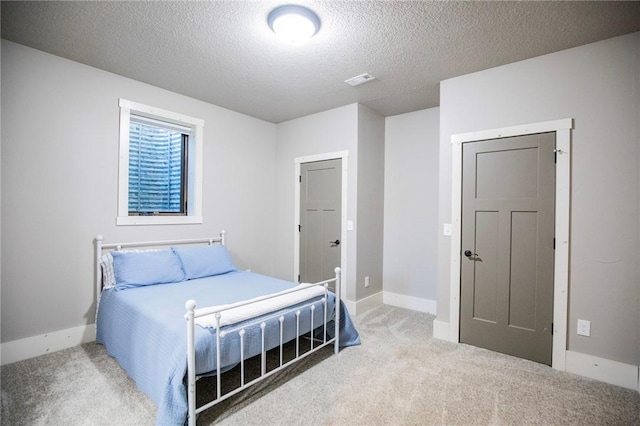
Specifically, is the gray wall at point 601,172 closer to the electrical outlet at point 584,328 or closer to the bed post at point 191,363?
the electrical outlet at point 584,328

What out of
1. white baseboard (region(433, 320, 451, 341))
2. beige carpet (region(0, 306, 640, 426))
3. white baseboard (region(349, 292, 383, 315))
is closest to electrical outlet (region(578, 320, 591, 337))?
beige carpet (region(0, 306, 640, 426))

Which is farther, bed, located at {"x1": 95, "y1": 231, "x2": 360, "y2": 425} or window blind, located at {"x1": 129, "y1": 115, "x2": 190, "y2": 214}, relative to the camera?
window blind, located at {"x1": 129, "y1": 115, "x2": 190, "y2": 214}

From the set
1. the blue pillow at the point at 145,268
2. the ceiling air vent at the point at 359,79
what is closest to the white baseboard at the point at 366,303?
the blue pillow at the point at 145,268

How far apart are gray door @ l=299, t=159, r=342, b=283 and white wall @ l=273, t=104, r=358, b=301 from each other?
16 centimetres

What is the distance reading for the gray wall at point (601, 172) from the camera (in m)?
2.26

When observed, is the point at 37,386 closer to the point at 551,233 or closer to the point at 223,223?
the point at 223,223

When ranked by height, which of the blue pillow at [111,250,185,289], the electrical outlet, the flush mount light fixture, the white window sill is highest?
the flush mount light fixture

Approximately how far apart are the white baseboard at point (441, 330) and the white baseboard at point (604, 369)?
930 mm

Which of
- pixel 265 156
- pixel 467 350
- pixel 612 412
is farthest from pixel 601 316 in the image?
pixel 265 156

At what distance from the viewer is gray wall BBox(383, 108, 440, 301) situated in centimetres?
394

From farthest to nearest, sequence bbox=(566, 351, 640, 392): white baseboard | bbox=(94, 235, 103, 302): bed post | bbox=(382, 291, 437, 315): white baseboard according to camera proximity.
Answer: bbox=(382, 291, 437, 315): white baseboard
bbox=(94, 235, 103, 302): bed post
bbox=(566, 351, 640, 392): white baseboard

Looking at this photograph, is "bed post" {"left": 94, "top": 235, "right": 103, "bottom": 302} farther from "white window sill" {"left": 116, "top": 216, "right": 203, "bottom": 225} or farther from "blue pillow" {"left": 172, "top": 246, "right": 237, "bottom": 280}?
"blue pillow" {"left": 172, "top": 246, "right": 237, "bottom": 280}

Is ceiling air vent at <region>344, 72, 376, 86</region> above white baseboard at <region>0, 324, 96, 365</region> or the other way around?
above

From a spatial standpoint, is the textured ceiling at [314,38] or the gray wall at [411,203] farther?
the gray wall at [411,203]
